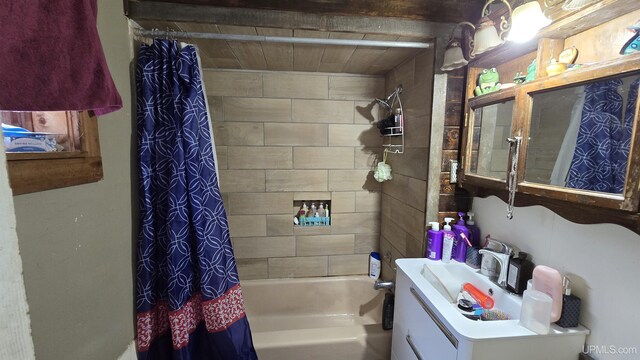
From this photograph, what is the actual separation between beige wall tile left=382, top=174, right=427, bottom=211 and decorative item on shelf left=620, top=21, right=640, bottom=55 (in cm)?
89

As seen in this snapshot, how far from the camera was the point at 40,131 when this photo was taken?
2.68ft

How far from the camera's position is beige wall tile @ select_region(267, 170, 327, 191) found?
82.4 inches

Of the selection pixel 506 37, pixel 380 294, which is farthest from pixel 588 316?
pixel 380 294

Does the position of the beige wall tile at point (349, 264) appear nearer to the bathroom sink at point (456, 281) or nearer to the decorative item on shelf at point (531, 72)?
the bathroom sink at point (456, 281)

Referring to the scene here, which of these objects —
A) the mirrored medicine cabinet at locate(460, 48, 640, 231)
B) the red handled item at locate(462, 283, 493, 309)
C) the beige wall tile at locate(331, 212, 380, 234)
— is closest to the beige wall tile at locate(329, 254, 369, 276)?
the beige wall tile at locate(331, 212, 380, 234)

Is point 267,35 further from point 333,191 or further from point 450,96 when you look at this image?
point 333,191

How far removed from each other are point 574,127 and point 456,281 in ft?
2.80

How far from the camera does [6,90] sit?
1.95ft

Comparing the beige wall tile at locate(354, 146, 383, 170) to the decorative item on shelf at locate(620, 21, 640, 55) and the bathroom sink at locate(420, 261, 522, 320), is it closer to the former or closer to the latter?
the bathroom sink at locate(420, 261, 522, 320)

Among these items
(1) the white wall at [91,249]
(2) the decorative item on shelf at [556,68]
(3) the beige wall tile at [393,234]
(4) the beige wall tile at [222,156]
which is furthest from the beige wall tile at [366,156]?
(1) the white wall at [91,249]

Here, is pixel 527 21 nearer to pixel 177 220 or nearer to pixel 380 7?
pixel 380 7

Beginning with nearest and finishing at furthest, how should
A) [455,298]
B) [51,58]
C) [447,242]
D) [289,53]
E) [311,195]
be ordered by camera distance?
1. [51,58]
2. [455,298]
3. [447,242]
4. [289,53]
5. [311,195]

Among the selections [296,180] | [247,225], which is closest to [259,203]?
[247,225]

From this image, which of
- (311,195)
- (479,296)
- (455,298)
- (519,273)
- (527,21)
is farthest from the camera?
(311,195)
